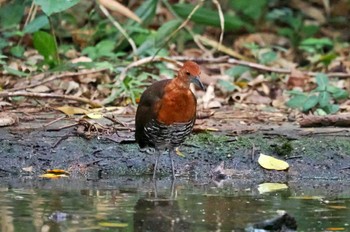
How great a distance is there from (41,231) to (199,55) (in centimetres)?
596

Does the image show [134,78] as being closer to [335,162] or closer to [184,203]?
[335,162]

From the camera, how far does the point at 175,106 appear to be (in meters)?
6.66

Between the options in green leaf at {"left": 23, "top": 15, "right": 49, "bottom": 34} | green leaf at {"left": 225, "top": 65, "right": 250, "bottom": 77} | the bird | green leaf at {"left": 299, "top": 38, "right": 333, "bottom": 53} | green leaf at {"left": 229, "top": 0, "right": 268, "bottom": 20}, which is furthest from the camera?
green leaf at {"left": 229, "top": 0, "right": 268, "bottom": 20}

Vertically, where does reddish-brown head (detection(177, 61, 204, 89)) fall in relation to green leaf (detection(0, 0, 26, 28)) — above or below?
below

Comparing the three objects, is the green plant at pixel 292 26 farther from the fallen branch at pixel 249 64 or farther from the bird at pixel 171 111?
the bird at pixel 171 111

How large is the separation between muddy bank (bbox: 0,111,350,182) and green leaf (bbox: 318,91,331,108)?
106 cm

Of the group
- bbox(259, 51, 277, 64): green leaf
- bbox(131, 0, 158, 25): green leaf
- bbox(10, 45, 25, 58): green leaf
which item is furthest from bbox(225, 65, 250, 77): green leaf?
bbox(10, 45, 25, 58): green leaf

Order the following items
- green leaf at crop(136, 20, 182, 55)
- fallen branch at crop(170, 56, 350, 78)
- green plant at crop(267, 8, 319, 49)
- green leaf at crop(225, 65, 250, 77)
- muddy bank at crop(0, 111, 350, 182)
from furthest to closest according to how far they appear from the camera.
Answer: green plant at crop(267, 8, 319, 49), green leaf at crop(225, 65, 250, 77), green leaf at crop(136, 20, 182, 55), fallen branch at crop(170, 56, 350, 78), muddy bank at crop(0, 111, 350, 182)

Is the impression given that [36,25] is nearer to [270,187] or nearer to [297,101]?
[297,101]

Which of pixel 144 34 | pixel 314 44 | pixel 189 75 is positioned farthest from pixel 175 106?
pixel 314 44

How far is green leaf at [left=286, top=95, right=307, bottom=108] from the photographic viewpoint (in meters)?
8.44

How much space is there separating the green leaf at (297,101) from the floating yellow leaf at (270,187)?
193cm

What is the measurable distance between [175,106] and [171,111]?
0.16ft

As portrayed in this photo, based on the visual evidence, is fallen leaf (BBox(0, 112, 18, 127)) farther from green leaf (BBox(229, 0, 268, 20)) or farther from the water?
green leaf (BBox(229, 0, 268, 20))
